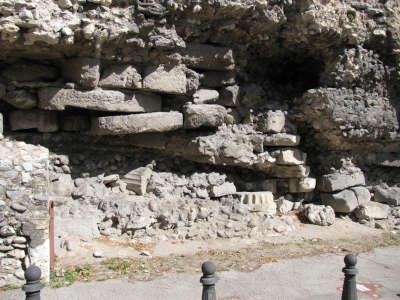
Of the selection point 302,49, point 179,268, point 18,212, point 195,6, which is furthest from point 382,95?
point 18,212

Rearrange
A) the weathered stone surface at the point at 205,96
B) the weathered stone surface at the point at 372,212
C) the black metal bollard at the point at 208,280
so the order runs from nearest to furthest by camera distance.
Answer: the black metal bollard at the point at 208,280
the weathered stone surface at the point at 205,96
the weathered stone surface at the point at 372,212

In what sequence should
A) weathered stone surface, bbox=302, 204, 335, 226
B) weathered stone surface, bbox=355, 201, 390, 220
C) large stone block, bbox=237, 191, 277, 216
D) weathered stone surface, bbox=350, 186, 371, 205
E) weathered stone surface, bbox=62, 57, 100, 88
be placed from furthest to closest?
1. weathered stone surface, bbox=350, 186, 371, 205
2. weathered stone surface, bbox=355, 201, 390, 220
3. weathered stone surface, bbox=302, 204, 335, 226
4. large stone block, bbox=237, 191, 277, 216
5. weathered stone surface, bbox=62, 57, 100, 88

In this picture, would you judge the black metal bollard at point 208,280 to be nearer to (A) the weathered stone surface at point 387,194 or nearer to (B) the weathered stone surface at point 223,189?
(B) the weathered stone surface at point 223,189

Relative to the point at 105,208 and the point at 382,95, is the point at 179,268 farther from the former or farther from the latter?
the point at 382,95

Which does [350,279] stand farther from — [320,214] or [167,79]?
[167,79]

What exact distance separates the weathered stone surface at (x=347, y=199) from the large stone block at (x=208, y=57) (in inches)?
135

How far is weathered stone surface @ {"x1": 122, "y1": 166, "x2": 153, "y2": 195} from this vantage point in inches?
298

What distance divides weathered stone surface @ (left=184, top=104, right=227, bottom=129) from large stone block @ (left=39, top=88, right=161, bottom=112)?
99 centimetres

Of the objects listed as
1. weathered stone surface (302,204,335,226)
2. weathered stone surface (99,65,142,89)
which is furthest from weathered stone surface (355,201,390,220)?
weathered stone surface (99,65,142,89)

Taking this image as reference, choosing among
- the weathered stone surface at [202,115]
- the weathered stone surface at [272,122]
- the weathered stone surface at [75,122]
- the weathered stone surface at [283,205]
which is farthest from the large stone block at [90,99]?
the weathered stone surface at [283,205]

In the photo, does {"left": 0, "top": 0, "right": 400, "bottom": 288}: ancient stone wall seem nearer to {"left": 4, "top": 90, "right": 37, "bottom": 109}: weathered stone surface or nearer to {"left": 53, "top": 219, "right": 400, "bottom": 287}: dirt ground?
{"left": 4, "top": 90, "right": 37, "bottom": 109}: weathered stone surface

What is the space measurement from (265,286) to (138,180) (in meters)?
3.20

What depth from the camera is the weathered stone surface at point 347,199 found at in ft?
28.3

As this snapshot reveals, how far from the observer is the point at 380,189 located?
931cm
